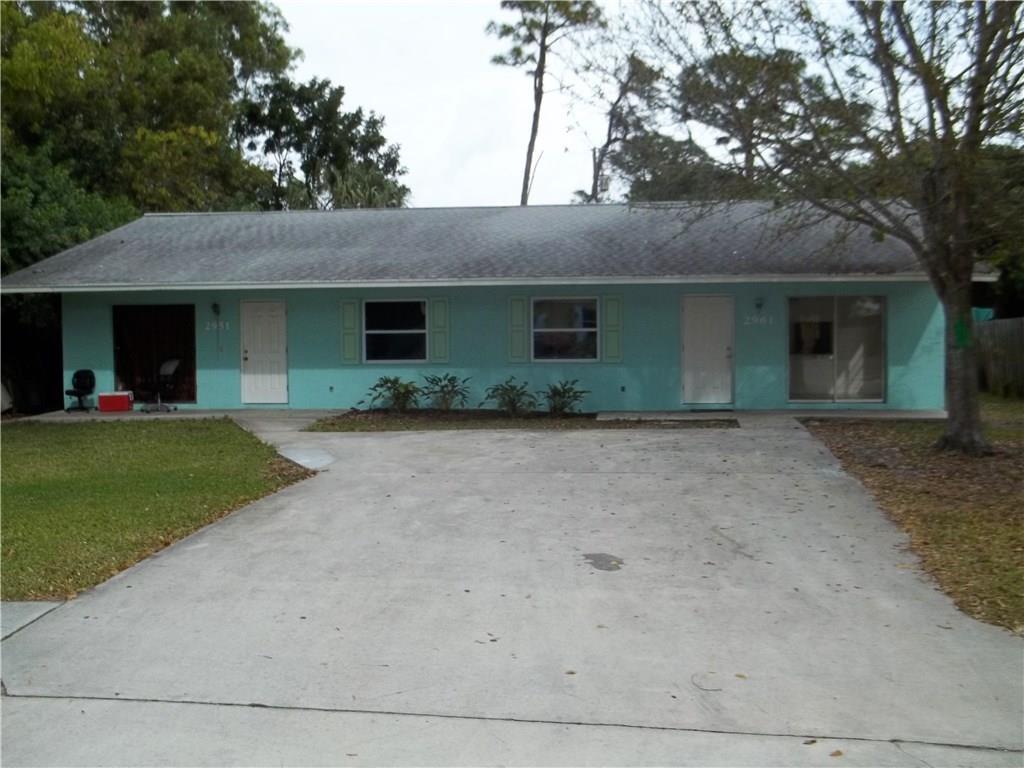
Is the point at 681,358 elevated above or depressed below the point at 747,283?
below

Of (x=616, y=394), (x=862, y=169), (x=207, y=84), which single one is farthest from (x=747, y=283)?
(x=207, y=84)

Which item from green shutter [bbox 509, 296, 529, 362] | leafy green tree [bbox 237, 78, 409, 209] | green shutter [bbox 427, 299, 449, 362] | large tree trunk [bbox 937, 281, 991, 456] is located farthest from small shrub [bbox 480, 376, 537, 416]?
leafy green tree [bbox 237, 78, 409, 209]

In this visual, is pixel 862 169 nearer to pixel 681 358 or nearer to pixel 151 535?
pixel 681 358

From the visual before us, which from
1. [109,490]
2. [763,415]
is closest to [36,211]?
[109,490]

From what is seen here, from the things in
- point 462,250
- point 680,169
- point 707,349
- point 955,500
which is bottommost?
point 955,500

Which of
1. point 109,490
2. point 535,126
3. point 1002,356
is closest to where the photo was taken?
point 109,490

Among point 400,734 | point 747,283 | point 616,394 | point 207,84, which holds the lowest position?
point 400,734

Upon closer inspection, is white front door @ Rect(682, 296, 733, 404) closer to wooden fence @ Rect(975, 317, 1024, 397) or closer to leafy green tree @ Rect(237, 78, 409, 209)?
wooden fence @ Rect(975, 317, 1024, 397)

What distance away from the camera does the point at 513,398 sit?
1755 centimetres

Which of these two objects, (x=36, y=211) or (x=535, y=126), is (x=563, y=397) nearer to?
(x=36, y=211)

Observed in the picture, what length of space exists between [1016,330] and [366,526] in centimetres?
1924

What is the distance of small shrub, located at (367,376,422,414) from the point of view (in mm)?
17750

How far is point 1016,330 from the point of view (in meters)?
22.7

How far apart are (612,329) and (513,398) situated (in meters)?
2.24
